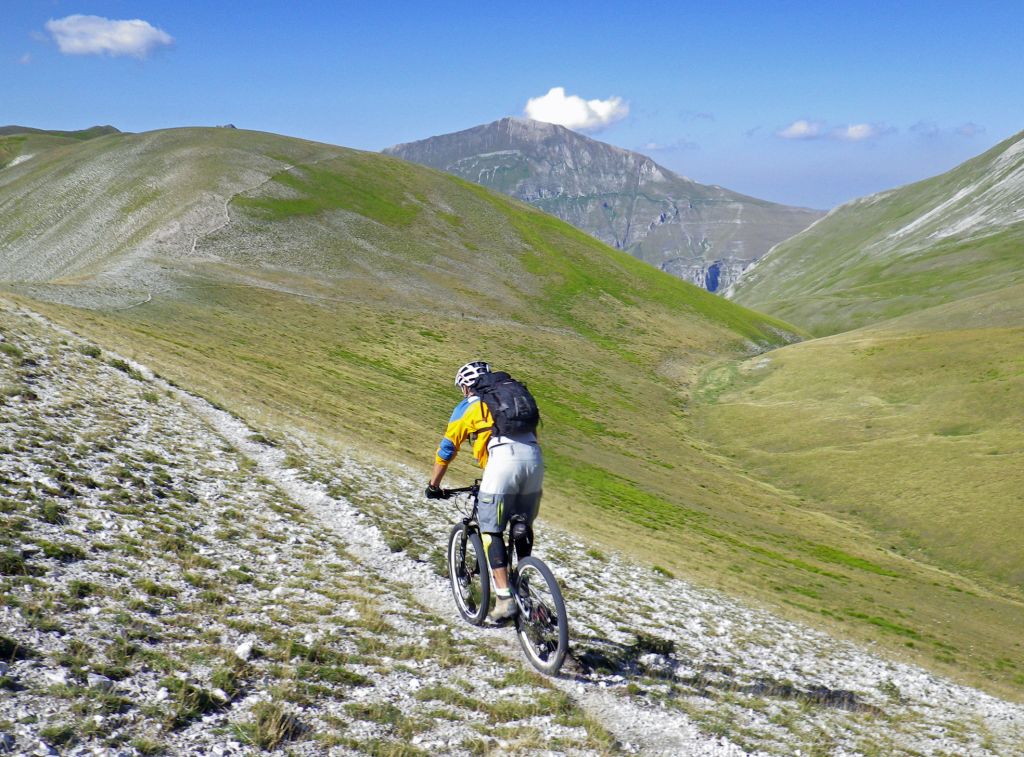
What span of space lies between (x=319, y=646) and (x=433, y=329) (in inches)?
3085

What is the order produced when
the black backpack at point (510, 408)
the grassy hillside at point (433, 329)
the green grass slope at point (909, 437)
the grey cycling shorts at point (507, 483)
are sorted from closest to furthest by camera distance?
the black backpack at point (510, 408)
the grey cycling shorts at point (507, 483)
the grassy hillside at point (433, 329)
the green grass slope at point (909, 437)

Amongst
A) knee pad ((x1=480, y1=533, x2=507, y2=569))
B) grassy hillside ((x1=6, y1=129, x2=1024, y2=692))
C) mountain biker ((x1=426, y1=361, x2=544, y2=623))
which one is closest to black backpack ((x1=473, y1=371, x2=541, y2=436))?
mountain biker ((x1=426, y1=361, x2=544, y2=623))

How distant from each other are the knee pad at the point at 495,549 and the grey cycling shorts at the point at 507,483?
0.40 feet

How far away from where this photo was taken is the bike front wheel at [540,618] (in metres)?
10.7

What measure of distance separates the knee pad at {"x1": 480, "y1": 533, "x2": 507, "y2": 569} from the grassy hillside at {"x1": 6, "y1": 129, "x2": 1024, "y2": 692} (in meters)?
15.3

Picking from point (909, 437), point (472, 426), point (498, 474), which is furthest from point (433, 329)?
point (498, 474)

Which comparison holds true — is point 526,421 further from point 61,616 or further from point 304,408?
point 304,408

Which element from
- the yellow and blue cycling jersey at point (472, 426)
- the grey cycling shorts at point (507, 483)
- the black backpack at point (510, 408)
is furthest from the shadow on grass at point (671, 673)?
the black backpack at point (510, 408)

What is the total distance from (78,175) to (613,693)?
147 meters

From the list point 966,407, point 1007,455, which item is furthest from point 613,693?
point 966,407

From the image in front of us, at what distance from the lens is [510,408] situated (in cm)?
1124

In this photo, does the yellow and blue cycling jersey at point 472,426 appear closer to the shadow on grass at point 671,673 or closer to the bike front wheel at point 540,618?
the bike front wheel at point 540,618

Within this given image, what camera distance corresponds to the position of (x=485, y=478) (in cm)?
1149

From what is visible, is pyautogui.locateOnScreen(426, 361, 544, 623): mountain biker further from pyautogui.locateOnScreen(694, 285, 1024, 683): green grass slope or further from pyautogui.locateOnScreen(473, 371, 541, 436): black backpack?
pyautogui.locateOnScreen(694, 285, 1024, 683): green grass slope
